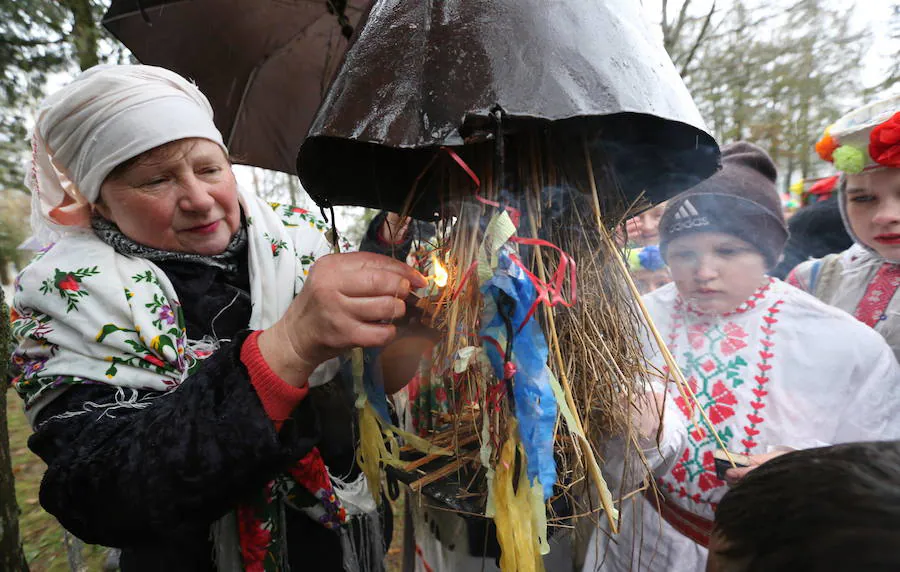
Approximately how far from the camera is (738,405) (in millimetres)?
1641

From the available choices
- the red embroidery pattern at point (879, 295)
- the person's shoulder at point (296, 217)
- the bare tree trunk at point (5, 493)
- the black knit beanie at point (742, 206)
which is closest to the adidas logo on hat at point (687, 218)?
the black knit beanie at point (742, 206)

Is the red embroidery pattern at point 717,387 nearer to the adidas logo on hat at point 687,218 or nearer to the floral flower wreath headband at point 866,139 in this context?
the adidas logo on hat at point 687,218

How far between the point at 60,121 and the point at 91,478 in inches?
41.1

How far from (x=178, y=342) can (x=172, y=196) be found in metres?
0.44

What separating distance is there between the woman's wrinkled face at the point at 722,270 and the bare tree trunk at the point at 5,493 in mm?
3179

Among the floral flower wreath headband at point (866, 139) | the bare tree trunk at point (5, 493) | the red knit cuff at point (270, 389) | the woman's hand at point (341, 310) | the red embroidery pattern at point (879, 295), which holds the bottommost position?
the bare tree trunk at point (5, 493)

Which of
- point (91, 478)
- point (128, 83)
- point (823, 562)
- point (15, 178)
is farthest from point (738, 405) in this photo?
point (15, 178)

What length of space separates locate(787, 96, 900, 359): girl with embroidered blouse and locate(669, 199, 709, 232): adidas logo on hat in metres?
0.64

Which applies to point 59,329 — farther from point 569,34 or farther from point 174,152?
point 569,34

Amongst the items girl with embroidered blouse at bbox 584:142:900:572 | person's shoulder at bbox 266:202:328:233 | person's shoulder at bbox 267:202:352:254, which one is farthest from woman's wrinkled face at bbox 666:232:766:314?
person's shoulder at bbox 266:202:328:233

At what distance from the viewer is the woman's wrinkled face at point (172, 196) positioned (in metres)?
1.30

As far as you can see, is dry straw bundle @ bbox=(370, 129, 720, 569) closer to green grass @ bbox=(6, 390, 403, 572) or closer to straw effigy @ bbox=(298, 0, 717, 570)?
straw effigy @ bbox=(298, 0, 717, 570)

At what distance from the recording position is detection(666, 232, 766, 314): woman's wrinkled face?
180 cm

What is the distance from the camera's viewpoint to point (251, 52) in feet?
8.04
